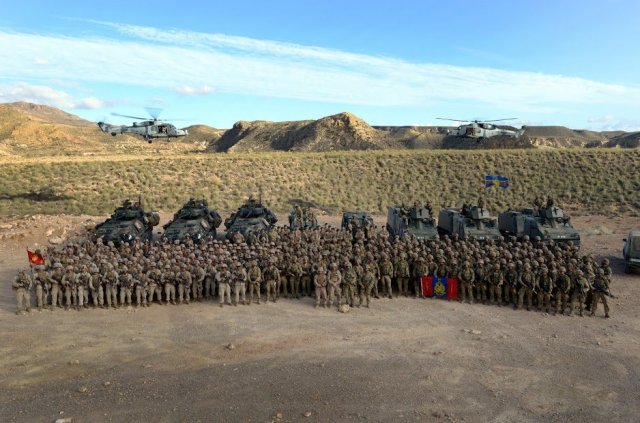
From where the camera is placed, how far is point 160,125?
35375 mm

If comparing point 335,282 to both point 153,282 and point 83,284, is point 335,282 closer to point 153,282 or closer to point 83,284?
point 153,282

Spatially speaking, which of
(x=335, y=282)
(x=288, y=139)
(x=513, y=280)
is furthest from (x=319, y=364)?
(x=288, y=139)

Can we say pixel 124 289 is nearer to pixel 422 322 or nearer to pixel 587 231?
pixel 422 322

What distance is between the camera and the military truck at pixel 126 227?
19.3 metres

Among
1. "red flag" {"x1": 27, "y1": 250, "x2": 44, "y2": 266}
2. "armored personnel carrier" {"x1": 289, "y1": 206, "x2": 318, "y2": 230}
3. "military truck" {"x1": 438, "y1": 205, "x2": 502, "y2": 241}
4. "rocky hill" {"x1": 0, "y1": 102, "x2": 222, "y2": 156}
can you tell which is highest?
"rocky hill" {"x1": 0, "y1": 102, "x2": 222, "y2": 156}

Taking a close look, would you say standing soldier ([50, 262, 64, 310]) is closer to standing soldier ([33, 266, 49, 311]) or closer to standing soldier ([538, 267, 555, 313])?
standing soldier ([33, 266, 49, 311])

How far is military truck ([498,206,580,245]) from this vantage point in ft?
62.5

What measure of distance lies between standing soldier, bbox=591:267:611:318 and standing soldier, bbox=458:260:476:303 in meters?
3.05

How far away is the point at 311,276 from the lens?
51.0 ft

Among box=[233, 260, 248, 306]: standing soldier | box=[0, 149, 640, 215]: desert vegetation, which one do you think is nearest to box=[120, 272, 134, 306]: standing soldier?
box=[233, 260, 248, 306]: standing soldier

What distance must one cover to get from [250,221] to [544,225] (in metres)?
11.4

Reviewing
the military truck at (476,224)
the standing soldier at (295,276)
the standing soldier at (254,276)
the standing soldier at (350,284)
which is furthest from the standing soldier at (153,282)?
the military truck at (476,224)

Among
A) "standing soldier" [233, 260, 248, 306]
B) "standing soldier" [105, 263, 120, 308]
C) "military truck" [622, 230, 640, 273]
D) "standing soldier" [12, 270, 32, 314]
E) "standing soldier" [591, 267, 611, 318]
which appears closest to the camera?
"standing soldier" [591, 267, 611, 318]

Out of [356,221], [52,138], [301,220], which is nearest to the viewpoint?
[356,221]
